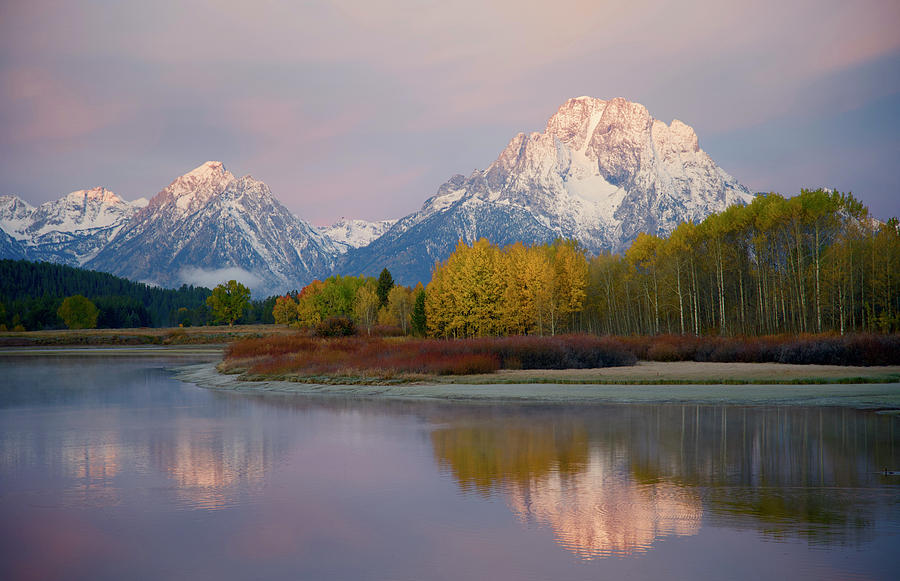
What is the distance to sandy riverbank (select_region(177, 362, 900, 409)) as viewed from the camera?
25.2 m

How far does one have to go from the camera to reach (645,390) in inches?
1131

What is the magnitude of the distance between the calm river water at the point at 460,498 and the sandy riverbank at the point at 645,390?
320 centimetres

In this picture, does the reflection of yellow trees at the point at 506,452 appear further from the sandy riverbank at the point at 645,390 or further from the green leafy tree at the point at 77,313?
the green leafy tree at the point at 77,313

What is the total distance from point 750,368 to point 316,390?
2189 centimetres

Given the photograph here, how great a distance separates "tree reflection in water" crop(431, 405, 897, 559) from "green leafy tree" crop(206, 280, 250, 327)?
154943 millimetres

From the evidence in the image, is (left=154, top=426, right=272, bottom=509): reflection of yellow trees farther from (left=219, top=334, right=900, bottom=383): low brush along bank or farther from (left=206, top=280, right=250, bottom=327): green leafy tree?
(left=206, top=280, right=250, bottom=327): green leafy tree

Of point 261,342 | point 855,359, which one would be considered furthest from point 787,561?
point 261,342

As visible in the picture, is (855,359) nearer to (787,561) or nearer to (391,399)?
(391,399)

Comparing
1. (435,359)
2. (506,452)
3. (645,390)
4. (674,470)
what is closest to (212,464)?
(506,452)

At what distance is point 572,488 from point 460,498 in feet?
6.76

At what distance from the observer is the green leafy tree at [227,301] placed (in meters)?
168

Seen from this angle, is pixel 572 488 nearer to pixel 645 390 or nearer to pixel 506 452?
pixel 506 452

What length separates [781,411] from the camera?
2273 cm

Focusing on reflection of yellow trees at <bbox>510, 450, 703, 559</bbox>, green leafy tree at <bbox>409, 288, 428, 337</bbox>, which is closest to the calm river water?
reflection of yellow trees at <bbox>510, 450, 703, 559</bbox>
